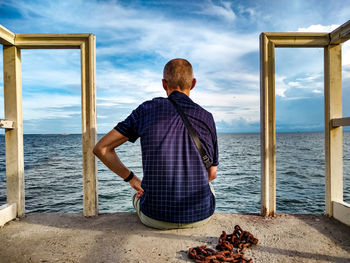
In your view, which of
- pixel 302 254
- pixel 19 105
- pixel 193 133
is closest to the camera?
pixel 302 254

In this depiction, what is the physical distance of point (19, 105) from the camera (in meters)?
3.22

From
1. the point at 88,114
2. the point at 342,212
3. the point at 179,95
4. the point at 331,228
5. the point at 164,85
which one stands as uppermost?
the point at 164,85

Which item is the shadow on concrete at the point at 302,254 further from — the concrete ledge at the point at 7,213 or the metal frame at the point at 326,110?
the concrete ledge at the point at 7,213

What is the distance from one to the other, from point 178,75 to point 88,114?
1395 millimetres

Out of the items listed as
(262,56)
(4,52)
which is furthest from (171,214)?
(4,52)

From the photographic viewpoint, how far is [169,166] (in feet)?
7.24

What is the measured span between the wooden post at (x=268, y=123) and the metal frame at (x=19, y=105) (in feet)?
7.21

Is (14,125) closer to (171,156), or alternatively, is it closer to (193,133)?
(171,156)

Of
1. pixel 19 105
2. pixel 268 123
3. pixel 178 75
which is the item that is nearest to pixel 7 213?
pixel 19 105

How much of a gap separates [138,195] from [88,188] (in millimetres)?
779

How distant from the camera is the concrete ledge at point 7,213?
9.52 ft

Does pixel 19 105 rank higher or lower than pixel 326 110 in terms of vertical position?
higher

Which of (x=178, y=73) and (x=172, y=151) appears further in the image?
(x=178, y=73)

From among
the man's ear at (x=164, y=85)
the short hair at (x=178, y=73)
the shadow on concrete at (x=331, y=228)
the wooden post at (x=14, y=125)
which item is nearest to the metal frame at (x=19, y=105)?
the wooden post at (x=14, y=125)
